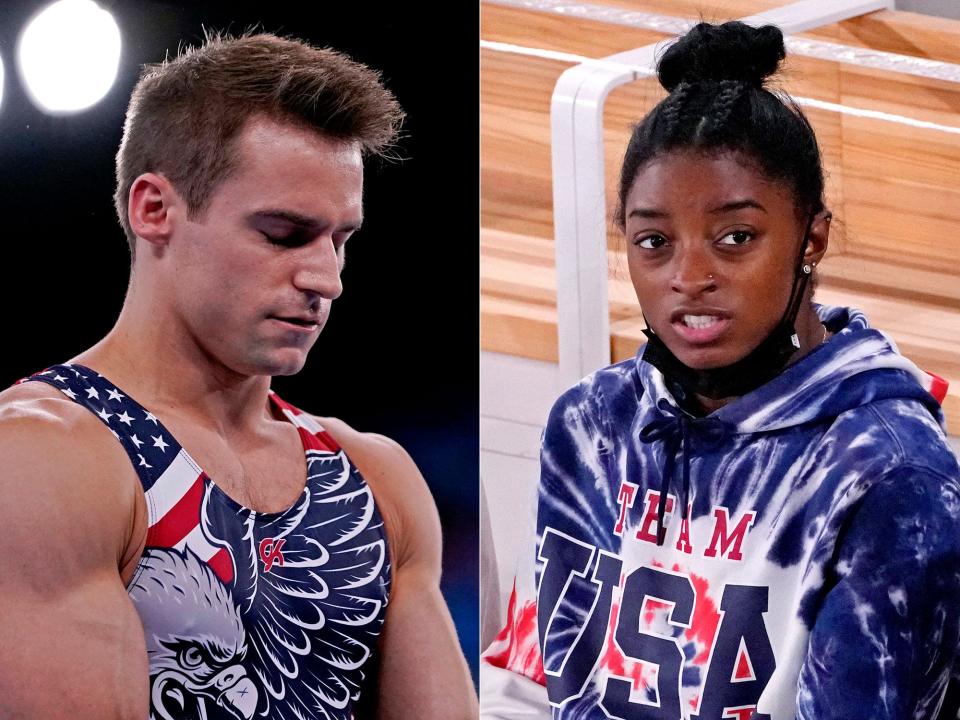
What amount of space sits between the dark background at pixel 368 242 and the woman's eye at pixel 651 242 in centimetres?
34

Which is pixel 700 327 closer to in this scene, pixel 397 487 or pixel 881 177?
pixel 881 177

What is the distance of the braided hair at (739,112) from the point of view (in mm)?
2047

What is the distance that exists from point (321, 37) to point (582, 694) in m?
1.04

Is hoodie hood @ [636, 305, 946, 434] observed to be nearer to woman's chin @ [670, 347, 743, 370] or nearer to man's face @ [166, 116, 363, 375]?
woman's chin @ [670, 347, 743, 370]

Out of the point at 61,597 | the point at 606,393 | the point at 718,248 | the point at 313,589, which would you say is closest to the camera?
the point at 61,597

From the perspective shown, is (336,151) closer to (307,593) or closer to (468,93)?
(468,93)

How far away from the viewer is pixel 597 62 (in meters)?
2.27

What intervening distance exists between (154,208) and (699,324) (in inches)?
30.3

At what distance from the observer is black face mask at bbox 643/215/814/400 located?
6.78 feet

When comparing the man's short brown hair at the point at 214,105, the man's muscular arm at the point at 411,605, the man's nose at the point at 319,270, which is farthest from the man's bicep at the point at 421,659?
the man's short brown hair at the point at 214,105

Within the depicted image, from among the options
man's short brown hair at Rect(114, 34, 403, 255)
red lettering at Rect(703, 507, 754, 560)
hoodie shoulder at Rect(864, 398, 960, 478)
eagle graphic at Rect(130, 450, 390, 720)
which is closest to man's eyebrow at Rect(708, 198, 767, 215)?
hoodie shoulder at Rect(864, 398, 960, 478)

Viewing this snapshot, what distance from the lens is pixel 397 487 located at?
233 centimetres

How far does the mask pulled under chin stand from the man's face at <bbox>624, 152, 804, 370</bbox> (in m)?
0.01

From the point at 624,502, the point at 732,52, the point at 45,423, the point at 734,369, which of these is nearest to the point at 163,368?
the point at 45,423
